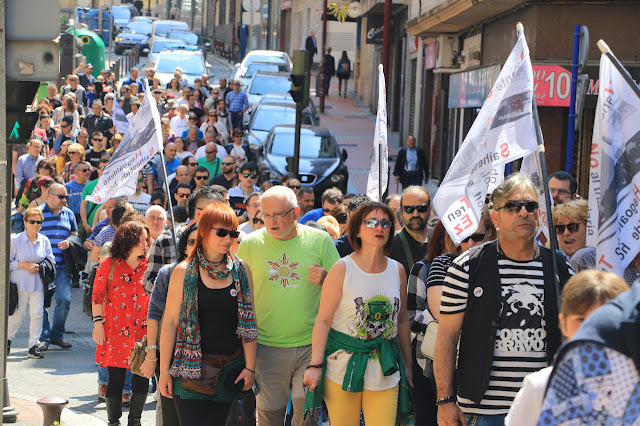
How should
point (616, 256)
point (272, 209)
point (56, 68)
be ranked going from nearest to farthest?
point (616, 256), point (56, 68), point (272, 209)

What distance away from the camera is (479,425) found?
4.93m

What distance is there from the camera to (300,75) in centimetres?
1438

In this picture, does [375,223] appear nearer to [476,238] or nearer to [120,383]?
[476,238]

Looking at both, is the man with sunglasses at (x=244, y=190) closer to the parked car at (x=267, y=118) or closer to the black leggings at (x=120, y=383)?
the black leggings at (x=120, y=383)

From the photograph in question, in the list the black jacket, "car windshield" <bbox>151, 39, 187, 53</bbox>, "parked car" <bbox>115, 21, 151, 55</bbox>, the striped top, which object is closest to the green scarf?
the striped top

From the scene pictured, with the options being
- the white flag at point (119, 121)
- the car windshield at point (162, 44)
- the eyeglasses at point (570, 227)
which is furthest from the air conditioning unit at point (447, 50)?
the car windshield at point (162, 44)

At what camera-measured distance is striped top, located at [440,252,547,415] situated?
481cm

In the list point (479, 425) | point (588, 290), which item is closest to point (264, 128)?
point (479, 425)

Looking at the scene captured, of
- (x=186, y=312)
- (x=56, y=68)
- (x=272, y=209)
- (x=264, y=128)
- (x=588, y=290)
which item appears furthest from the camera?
(x=264, y=128)

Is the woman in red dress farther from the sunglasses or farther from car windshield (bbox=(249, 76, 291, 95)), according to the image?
car windshield (bbox=(249, 76, 291, 95))

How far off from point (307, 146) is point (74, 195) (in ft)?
23.0

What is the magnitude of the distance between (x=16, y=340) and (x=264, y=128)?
12.3 meters

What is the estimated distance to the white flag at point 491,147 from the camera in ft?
17.1

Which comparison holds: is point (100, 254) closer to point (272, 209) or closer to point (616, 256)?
point (272, 209)
